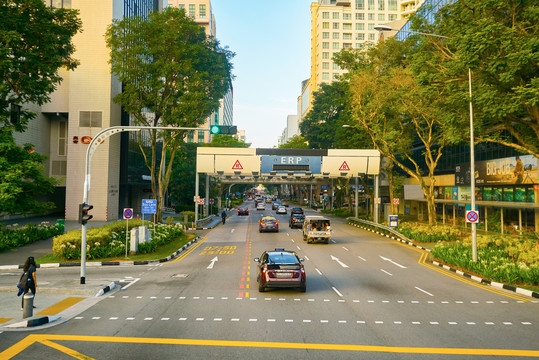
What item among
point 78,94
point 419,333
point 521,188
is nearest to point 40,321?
point 419,333

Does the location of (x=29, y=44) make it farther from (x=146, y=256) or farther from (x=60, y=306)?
(x=60, y=306)

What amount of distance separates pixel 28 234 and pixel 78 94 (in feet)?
70.8

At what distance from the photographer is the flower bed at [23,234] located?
25.0 metres

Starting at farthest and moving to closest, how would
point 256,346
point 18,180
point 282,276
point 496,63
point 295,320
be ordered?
point 18,180, point 496,63, point 282,276, point 295,320, point 256,346

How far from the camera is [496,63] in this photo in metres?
18.4

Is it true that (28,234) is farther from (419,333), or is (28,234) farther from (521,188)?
(521,188)

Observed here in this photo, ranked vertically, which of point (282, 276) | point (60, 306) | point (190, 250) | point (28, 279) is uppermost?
point (28, 279)

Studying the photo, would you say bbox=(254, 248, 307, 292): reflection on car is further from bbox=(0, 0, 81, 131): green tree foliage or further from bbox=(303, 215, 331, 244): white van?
bbox=(0, 0, 81, 131): green tree foliage

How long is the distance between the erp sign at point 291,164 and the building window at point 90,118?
19.0 meters

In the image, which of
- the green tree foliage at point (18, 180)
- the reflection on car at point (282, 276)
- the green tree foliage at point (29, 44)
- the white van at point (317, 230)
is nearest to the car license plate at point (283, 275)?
the reflection on car at point (282, 276)

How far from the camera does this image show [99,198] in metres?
43.8

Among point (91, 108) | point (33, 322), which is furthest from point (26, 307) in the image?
point (91, 108)

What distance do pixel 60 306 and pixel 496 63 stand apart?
20617 mm

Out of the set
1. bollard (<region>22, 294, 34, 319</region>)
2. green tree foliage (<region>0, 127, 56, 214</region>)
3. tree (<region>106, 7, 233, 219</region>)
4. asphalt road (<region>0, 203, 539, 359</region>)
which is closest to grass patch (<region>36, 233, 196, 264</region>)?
asphalt road (<region>0, 203, 539, 359</region>)
